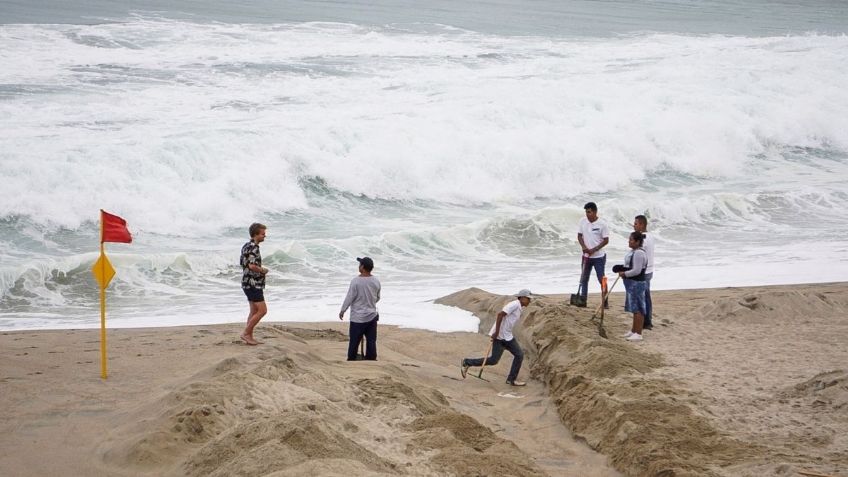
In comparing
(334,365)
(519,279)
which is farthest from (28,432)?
(519,279)

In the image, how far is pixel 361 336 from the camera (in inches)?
383

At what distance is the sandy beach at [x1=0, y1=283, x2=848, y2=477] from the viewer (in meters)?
6.72

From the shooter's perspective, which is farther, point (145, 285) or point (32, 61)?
point (32, 61)

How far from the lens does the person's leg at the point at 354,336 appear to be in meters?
9.67

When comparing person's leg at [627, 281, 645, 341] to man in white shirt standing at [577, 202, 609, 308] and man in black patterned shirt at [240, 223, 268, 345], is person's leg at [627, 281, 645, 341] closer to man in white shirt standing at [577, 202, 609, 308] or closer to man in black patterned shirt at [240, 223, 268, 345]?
man in white shirt standing at [577, 202, 609, 308]

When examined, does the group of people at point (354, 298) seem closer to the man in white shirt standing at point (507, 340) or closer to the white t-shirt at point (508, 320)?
the man in white shirt standing at point (507, 340)

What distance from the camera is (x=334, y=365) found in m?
9.05

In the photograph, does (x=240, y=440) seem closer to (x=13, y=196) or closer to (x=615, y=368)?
(x=615, y=368)

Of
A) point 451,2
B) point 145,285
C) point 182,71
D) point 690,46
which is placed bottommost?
point 145,285

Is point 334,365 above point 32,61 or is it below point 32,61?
below

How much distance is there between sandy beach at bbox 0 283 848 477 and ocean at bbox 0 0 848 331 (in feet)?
8.33

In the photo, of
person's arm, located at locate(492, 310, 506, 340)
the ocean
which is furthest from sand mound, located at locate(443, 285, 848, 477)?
the ocean

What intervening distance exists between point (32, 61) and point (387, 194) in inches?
534

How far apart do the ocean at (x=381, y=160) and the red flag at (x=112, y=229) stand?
395 cm
